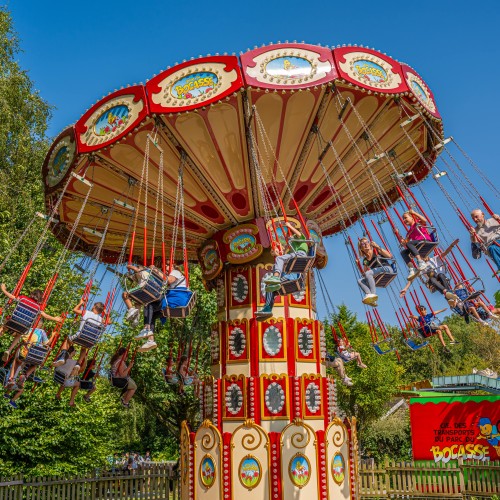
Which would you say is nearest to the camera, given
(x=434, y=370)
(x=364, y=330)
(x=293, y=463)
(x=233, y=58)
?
(x=233, y=58)

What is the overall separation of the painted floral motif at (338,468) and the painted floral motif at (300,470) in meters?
0.57

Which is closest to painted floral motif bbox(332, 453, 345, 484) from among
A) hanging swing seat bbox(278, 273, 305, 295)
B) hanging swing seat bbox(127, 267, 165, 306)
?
hanging swing seat bbox(278, 273, 305, 295)

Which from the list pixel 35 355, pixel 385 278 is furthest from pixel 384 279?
pixel 35 355

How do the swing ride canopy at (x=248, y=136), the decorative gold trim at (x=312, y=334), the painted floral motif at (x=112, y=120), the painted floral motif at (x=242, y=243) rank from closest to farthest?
the swing ride canopy at (x=248, y=136) < the painted floral motif at (x=112, y=120) < the decorative gold trim at (x=312, y=334) < the painted floral motif at (x=242, y=243)

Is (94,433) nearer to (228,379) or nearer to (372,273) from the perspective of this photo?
(228,379)

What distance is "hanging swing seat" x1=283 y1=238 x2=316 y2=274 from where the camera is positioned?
29.3ft

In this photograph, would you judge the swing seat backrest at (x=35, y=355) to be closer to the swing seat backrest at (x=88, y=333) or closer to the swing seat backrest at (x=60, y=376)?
the swing seat backrest at (x=88, y=333)

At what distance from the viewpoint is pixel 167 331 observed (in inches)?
937

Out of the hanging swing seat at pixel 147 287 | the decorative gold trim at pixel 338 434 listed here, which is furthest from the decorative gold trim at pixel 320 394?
the hanging swing seat at pixel 147 287

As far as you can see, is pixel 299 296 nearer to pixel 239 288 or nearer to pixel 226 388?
pixel 239 288

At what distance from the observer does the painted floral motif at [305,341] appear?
12164 mm

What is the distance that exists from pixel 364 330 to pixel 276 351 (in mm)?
21457

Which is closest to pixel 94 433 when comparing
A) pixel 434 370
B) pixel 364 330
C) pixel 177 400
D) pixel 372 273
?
pixel 177 400

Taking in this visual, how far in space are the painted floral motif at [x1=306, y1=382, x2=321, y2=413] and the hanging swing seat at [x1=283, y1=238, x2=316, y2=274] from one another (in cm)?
366
